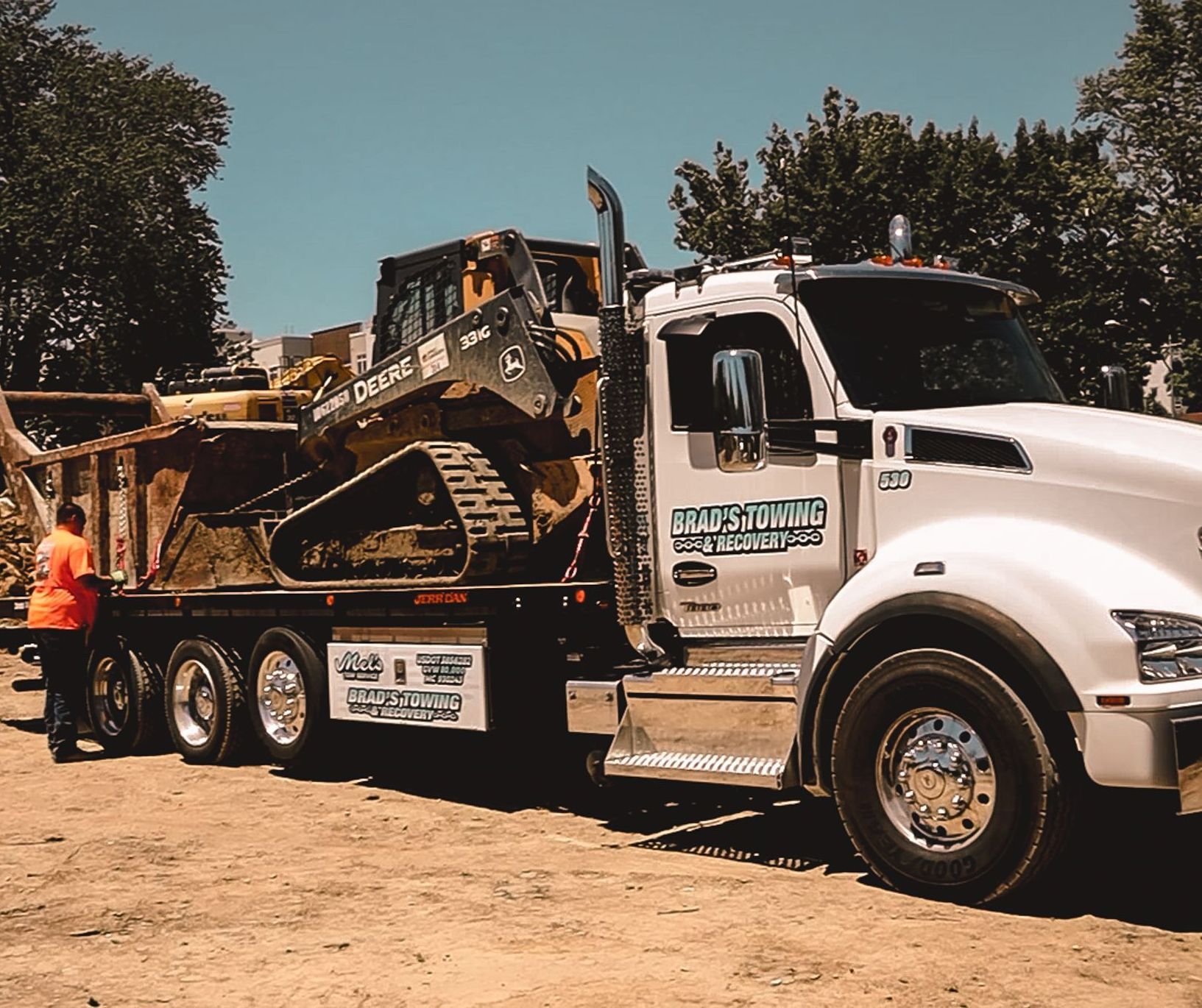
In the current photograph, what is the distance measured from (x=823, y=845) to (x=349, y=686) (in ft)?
12.0

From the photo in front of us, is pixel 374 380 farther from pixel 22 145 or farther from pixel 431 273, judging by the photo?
pixel 22 145

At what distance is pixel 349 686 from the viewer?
10.3 metres

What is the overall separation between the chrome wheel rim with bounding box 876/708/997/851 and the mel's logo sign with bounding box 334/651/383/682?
414 cm

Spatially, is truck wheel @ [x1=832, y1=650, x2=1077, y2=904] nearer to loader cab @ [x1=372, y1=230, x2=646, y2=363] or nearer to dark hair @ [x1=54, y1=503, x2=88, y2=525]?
loader cab @ [x1=372, y1=230, x2=646, y2=363]

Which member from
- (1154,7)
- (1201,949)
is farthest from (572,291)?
(1154,7)

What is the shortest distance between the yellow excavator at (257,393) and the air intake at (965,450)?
6.35 metres

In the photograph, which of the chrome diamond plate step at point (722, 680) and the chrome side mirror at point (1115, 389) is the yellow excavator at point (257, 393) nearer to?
the chrome diamond plate step at point (722, 680)

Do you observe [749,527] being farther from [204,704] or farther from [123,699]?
[123,699]

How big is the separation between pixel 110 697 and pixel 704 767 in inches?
274

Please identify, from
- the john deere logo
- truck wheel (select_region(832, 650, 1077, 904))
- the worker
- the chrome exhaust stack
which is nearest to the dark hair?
the worker

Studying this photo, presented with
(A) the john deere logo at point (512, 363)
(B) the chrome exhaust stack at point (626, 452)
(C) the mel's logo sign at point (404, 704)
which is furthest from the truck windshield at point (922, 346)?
(C) the mel's logo sign at point (404, 704)

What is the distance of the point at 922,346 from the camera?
7.81 m

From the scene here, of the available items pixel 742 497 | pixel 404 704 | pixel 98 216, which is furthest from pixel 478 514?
pixel 98 216

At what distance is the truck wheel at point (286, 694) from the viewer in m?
10.6
